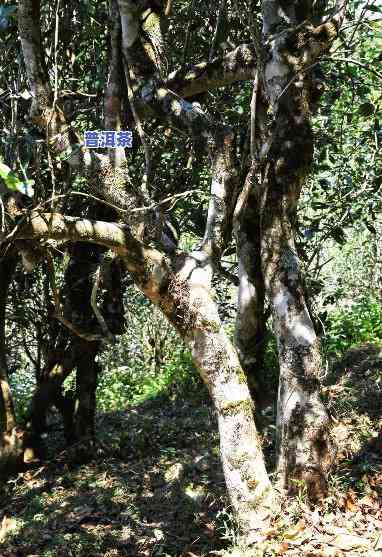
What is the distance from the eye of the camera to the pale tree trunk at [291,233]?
166 inches

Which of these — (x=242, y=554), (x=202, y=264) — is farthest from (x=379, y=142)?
(x=242, y=554)

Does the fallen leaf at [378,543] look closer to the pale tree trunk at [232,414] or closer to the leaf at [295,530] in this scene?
the leaf at [295,530]

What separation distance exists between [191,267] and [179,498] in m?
2.34

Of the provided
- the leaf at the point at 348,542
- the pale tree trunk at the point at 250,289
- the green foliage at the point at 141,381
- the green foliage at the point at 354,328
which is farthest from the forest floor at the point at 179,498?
the green foliage at the point at 141,381

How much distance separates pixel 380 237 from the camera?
38.4 feet

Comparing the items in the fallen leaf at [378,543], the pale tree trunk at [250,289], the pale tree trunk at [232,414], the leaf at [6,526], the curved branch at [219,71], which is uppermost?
the curved branch at [219,71]

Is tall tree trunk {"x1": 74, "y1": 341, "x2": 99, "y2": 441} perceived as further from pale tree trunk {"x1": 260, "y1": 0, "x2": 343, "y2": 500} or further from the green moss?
the green moss

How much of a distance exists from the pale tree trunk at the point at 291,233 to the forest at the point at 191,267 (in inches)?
0.5

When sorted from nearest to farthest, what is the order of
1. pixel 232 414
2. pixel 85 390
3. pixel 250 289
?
pixel 232 414 < pixel 250 289 < pixel 85 390

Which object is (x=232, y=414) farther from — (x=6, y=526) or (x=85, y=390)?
(x=85, y=390)

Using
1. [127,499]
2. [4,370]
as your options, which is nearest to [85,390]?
[4,370]

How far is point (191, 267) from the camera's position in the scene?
4133mm

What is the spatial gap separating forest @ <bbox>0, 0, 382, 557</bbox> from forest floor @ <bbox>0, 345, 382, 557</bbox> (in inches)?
Answer: 0.8

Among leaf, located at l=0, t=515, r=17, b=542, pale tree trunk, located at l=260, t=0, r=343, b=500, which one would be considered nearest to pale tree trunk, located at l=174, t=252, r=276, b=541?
pale tree trunk, located at l=260, t=0, r=343, b=500
